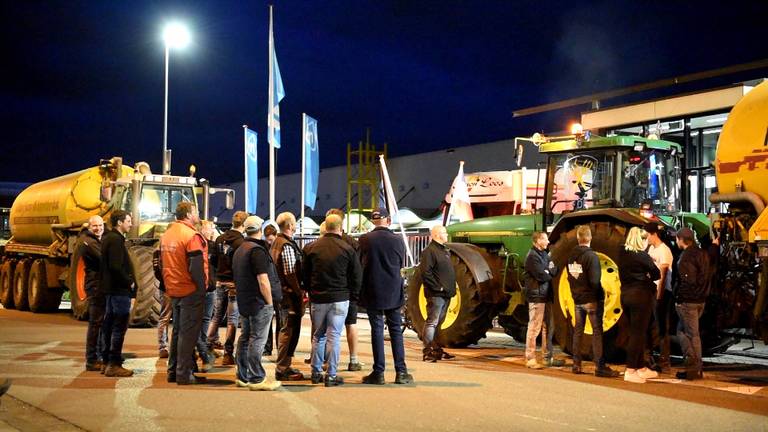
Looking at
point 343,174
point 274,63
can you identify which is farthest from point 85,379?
point 343,174

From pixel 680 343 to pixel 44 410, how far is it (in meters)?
7.06

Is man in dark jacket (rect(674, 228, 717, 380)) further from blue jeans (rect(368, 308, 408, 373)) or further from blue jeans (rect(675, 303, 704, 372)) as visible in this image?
blue jeans (rect(368, 308, 408, 373))

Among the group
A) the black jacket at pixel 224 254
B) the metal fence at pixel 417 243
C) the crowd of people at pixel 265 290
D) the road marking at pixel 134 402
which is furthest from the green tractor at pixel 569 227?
the metal fence at pixel 417 243

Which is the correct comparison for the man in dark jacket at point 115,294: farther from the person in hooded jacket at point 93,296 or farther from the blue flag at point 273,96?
the blue flag at point 273,96

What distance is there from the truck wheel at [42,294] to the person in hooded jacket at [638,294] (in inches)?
600

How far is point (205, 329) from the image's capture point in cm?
1093

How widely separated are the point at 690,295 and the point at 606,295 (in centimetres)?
130

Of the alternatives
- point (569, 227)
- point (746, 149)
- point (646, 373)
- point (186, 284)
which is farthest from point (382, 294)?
point (746, 149)

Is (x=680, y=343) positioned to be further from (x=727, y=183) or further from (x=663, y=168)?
(x=663, y=168)

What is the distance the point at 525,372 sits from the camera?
10695 mm

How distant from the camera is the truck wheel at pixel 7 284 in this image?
77.6 feet

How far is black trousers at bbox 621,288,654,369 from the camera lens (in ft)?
32.9

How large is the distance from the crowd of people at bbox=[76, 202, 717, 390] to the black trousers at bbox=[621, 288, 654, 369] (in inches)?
0.4

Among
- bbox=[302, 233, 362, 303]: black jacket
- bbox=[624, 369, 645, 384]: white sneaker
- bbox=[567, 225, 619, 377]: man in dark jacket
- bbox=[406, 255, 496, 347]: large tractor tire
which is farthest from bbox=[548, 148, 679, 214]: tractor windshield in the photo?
bbox=[302, 233, 362, 303]: black jacket
